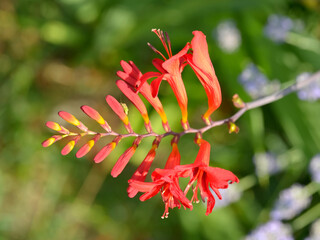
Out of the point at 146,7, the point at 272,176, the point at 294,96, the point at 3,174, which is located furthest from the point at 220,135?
the point at 3,174

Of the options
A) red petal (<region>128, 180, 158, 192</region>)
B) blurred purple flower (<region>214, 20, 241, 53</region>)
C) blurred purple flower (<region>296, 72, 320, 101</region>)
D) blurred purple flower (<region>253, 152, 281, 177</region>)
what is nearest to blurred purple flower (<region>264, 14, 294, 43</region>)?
blurred purple flower (<region>214, 20, 241, 53</region>)

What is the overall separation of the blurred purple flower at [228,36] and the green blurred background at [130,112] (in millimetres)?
50

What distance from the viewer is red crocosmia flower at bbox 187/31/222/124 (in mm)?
1343

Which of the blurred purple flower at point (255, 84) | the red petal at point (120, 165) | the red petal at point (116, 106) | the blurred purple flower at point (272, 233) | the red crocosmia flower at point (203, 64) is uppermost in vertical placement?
the blurred purple flower at point (255, 84)

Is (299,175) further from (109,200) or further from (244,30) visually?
(109,200)

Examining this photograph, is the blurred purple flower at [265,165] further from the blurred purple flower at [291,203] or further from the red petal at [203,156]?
the red petal at [203,156]

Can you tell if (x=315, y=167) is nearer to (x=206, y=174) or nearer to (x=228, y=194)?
(x=228, y=194)

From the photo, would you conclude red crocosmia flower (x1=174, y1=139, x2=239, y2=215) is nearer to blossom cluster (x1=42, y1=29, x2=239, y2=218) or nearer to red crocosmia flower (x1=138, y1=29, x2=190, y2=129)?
blossom cluster (x1=42, y1=29, x2=239, y2=218)

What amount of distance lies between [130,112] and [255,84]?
1003 millimetres

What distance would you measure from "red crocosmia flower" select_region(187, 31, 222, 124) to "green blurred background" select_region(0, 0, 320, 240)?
109 cm

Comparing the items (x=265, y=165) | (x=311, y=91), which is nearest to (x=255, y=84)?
(x=311, y=91)

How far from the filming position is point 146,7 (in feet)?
9.59

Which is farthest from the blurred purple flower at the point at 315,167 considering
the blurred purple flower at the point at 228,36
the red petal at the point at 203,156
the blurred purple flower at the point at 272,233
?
the red petal at the point at 203,156

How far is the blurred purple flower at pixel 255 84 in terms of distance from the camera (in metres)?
2.19
